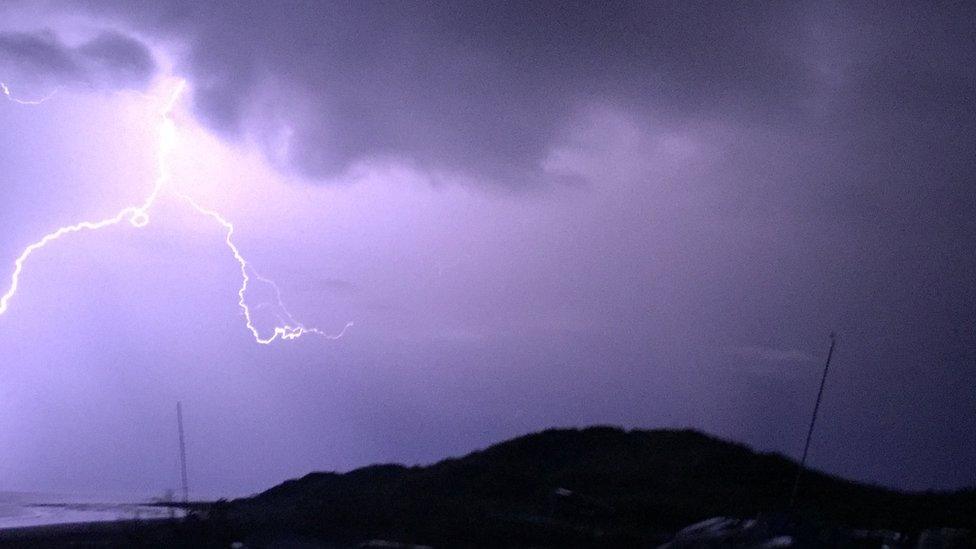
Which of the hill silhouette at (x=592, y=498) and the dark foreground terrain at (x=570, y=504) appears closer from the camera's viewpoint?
the dark foreground terrain at (x=570, y=504)

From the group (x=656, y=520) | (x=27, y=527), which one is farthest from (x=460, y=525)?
(x=27, y=527)

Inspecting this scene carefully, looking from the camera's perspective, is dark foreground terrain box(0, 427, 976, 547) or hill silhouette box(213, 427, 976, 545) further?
hill silhouette box(213, 427, 976, 545)

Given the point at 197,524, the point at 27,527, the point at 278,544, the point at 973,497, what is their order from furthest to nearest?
the point at 27,527 < the point at 973,497 < the point at 197,524 < the point at 278,544

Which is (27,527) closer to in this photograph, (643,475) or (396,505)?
(396,505)
